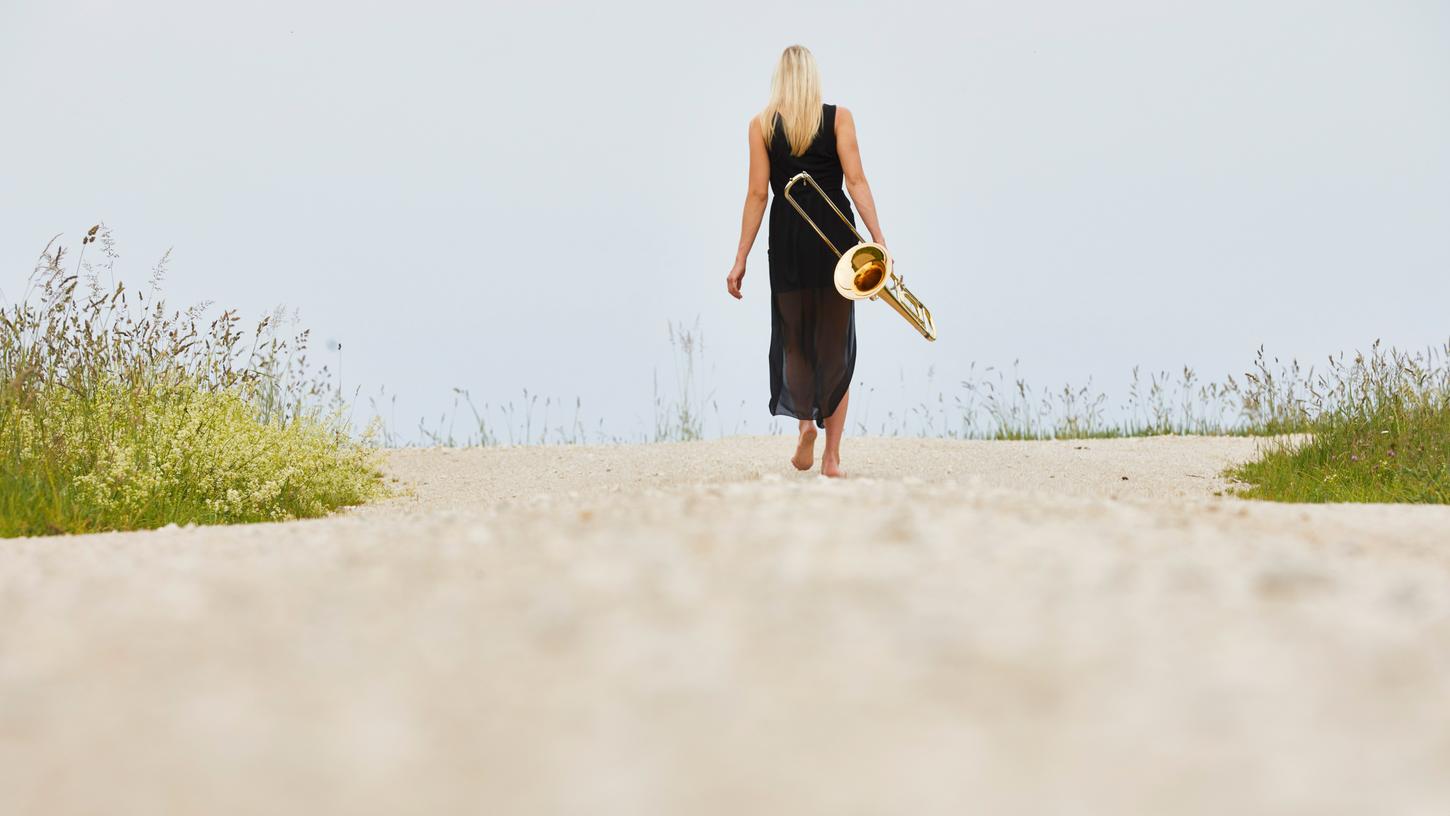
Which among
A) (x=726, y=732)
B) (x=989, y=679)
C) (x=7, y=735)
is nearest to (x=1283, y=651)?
(x=989, y=679)

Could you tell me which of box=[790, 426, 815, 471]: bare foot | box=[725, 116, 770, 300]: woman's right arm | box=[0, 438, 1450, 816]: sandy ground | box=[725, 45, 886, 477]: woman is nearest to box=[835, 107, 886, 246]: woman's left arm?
box=[725, 45, 886, 477]: woman

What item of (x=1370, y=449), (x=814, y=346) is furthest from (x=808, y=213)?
(x=1370, y=449)

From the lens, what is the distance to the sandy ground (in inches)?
52.6

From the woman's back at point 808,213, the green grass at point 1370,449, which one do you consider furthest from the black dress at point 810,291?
the green grass at point 1370,449

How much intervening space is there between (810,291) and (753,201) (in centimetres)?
60

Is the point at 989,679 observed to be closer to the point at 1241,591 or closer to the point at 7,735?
the point at 1241,591

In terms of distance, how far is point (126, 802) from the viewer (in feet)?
4.73

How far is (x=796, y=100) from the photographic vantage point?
6180mm

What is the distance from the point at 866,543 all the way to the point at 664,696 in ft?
2.42

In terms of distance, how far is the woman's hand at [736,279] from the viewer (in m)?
6.41

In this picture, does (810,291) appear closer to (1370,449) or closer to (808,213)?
(808,213)


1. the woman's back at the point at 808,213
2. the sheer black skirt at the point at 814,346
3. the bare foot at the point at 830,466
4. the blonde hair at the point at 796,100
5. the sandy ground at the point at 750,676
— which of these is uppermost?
the blonde hair at the point at 796,100

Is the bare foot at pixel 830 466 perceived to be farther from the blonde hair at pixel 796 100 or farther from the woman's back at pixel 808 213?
the blonde hair at pixel 796 100

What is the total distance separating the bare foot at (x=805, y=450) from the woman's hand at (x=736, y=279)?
0.89 metres
